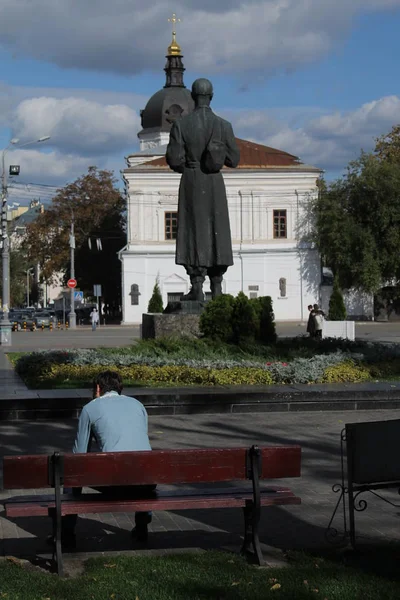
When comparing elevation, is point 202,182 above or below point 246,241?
below

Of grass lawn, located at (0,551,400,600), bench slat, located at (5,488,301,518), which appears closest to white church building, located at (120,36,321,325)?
bench slat, located at (5,488,301,518)

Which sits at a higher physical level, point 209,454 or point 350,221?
point 350,221

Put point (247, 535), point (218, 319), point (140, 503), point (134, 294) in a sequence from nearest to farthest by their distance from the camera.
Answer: point (140, 503) < point (247, 535) < point (218, 319) < point (134, 294)

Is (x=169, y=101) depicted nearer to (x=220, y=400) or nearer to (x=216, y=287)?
(x=216, y=287)

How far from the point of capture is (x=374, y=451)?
6246 mm

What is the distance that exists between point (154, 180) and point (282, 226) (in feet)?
28.9

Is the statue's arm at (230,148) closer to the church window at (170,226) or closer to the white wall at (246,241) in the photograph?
the white wall at (246,241)

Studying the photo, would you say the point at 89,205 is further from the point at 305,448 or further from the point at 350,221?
the point at 305,448

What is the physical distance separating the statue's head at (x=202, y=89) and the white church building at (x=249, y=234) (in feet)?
151

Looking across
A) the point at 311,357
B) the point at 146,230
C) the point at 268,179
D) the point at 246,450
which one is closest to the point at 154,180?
the point at 146,230

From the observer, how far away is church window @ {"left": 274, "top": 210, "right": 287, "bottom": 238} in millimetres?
64688

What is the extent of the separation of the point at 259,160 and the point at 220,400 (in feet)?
172

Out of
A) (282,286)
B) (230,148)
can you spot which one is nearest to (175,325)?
(230,148)

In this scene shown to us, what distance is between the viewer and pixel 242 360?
16.0m
